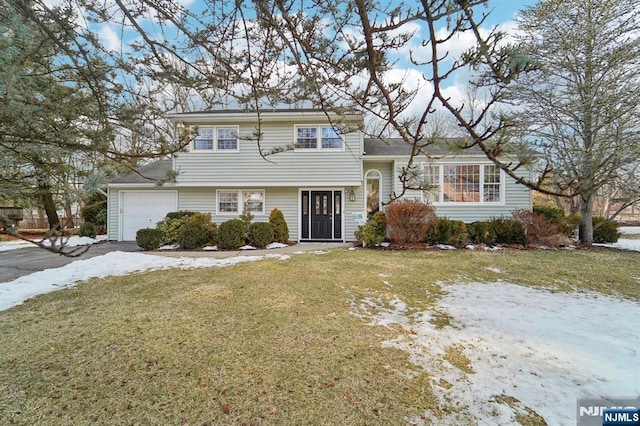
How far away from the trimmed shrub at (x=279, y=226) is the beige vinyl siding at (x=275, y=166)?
43.5 inches

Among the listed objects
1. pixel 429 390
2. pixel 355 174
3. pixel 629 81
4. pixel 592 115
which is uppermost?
pixel 629 81

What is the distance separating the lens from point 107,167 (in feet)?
8.20

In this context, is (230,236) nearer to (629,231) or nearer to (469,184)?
(469,184)

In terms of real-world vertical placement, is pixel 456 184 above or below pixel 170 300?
above

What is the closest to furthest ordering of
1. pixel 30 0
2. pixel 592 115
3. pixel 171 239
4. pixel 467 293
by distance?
pixel 30 0 < pixel 467 293 < pixel 592 115 < pixel 171 239

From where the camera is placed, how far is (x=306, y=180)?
11.1 m

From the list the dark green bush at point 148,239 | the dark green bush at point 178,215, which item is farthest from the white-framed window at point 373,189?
the dark green bush at point 148,239

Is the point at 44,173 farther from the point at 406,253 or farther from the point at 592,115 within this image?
the point at 592,115

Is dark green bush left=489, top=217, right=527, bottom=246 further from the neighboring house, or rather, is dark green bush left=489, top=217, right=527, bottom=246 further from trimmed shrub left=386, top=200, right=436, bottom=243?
trimmed shrub left=386, top=200, right=436, bottom=243

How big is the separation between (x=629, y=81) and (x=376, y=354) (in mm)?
12114

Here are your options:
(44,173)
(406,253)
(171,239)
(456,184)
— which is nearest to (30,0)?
(44,173)

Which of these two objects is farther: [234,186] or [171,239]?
[234,186]

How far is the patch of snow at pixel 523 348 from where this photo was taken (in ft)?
8.25

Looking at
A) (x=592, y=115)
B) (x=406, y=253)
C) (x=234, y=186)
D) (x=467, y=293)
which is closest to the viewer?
(x=467, y=293)
